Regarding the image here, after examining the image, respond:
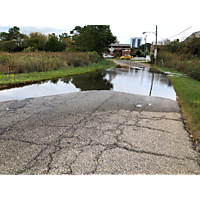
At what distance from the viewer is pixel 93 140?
3635mm

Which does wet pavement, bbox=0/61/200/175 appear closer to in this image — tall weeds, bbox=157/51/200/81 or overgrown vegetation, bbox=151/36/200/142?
overgrown vegetation, bbox=151/36/200/142

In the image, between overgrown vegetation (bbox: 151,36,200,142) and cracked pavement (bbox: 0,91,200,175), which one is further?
overgrown vegetation (bbox: 151,36,200,142)

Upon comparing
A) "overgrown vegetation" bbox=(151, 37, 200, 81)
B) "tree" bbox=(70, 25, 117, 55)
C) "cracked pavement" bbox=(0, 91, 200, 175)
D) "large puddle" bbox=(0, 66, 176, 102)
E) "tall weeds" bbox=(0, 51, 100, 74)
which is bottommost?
"cracked pavement" bbox=(0, 91, 200, 175)

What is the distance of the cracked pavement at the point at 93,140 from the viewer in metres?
2.77

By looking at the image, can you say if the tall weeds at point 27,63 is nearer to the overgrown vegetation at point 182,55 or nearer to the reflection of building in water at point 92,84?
the reflection of building in water at point 92,84

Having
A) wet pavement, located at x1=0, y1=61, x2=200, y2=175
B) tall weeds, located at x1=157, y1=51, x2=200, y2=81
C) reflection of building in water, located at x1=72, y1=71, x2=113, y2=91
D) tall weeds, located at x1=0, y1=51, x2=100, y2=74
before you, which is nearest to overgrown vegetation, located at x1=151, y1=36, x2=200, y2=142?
tall weeds, located at x1=157, y1=51, x2=200, y2=81

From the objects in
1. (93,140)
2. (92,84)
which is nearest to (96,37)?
(92,84)

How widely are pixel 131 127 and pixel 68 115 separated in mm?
2115

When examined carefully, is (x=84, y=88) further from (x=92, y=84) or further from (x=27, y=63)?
(x=27, y=63)

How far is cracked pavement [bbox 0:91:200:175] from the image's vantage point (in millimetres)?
2768

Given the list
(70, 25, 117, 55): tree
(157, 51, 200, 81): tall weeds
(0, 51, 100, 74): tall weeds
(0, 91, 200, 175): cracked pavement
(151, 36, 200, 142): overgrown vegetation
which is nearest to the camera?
(0, 91, 200, 175): cracked pavement

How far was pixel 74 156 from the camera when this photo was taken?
10.00ft

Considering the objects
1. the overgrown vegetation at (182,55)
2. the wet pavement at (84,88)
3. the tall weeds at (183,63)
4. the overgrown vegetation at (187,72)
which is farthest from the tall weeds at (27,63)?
the overgrown vegetation at (182,55)
